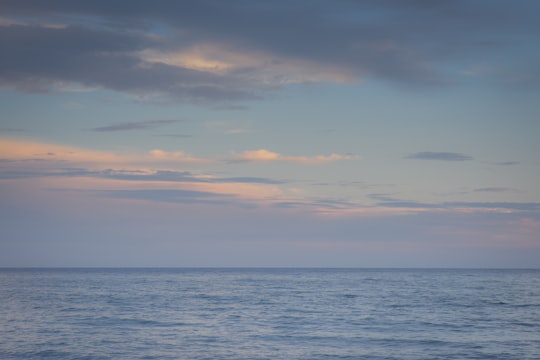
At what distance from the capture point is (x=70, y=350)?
3256 centimetres

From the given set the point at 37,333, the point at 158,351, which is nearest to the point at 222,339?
the point at 158,351

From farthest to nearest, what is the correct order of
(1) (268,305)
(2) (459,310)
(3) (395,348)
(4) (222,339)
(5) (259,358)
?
(1) (268,305)
(2) (459,310)
(4) (222,339)
(3) (395,348)
(5) (259,358)

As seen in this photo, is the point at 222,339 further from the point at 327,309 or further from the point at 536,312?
the point at 536,312

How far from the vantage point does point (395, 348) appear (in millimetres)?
33562

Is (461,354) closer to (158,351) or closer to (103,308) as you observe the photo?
(158,351)

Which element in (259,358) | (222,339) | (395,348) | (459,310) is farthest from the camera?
(459,310)

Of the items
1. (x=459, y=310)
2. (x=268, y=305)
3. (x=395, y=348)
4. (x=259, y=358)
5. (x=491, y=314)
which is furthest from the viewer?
(x=268, y=305)

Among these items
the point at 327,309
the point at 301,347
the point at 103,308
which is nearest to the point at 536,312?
the point at 327,309

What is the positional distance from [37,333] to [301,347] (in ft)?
59.7

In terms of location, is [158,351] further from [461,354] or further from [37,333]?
[461,354]

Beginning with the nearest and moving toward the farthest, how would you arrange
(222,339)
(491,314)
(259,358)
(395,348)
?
(259,358), (395,348), (222,339), (491,314)

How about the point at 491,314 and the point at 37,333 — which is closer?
the point at 37,333

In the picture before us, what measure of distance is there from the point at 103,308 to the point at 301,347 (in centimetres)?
2725

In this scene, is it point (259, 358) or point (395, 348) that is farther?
point (395, 348)
